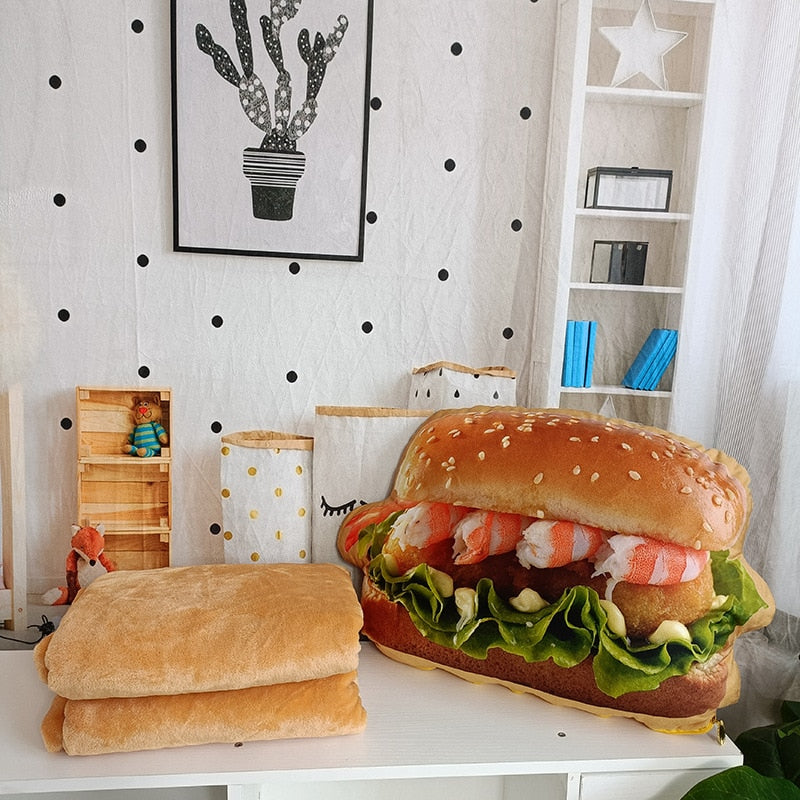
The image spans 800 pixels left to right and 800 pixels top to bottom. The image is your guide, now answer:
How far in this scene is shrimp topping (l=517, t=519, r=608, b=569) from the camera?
979mm

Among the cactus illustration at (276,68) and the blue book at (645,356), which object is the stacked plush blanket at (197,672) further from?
the cactus illustration at (276,68)

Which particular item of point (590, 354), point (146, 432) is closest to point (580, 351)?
point (590, 354)

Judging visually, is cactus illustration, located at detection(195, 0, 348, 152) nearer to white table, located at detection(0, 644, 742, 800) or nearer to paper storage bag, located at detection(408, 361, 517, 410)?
paper storage bag, located at detection(408, 361, 517, 410)

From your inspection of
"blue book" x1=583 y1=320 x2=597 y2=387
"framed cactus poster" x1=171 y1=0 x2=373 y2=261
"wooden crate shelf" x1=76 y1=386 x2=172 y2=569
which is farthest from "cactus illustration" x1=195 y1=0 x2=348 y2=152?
"blue book" x1=583 y1=320 x2=597 y2=387

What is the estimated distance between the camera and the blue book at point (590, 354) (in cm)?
148

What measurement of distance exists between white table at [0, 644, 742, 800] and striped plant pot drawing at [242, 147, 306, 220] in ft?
3.22

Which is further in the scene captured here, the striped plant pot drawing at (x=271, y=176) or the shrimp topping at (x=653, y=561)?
the striped plant pot drawing at (x=271, y=176)

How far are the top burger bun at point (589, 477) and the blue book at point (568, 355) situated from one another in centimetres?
38

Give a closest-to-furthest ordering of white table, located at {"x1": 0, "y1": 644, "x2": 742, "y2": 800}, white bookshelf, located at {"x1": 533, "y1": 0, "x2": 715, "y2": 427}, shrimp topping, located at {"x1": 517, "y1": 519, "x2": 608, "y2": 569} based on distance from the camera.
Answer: white table, located at {"x1": 0, "y1": 644, "x2": 742, "y2": 800}, shrimp topping, located at {"x1": 517, "y1": 519, "x2": 608, "y2": 569}, white bookshelf, located at {"x1": 533, "y1": 0, "x2": 715, "y2": 427}

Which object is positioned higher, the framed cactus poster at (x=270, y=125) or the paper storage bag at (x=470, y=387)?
the framed cactus poster at (x=270, y=125)

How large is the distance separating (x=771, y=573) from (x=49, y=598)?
4.58 ft

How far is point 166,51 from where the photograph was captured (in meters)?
1.49

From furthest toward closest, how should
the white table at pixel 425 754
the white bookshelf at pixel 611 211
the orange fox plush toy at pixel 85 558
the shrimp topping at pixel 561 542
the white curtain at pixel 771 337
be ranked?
1. the orange fox plush toy at pixel 85 558
2. the white bookshelf at pixel 611 211
3. the white curtain at pixel 771 337
4. the shrimp topping at pixel 561 542
5. the white table at pixel 425 754

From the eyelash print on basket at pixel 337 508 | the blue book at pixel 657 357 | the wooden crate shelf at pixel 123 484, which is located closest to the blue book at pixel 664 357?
the blue book at pixel 657 357
